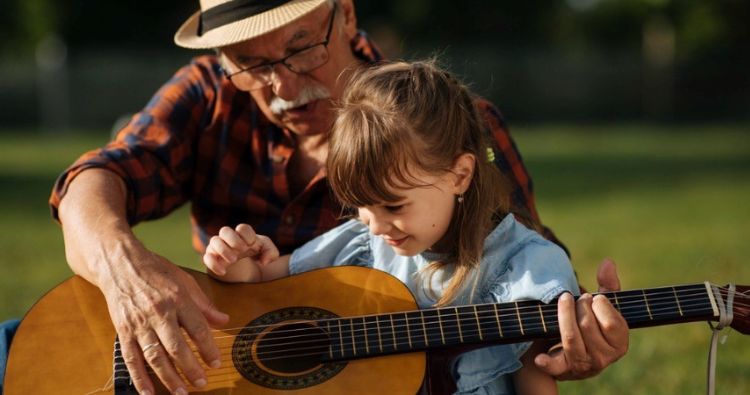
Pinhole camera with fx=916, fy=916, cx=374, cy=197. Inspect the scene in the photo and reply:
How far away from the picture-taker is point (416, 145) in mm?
2352

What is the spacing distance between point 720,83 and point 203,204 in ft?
72.4

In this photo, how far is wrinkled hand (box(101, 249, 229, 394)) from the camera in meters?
2.28

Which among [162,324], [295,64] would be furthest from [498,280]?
[295,64]

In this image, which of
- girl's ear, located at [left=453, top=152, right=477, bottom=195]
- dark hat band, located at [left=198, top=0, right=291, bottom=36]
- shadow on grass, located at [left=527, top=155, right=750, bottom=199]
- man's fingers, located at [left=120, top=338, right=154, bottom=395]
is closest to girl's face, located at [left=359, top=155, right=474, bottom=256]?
girl's ear, located at [left=453, top=152, right=477, bottom=195]

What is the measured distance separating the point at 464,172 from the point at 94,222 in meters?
1.07

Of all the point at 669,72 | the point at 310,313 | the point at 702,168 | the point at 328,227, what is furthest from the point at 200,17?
the point at 669,72

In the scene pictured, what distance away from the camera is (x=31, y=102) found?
23531 mm

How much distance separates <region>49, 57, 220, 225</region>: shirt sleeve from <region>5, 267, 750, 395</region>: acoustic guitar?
0.50m

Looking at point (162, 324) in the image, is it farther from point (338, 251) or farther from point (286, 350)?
point (338, 251)

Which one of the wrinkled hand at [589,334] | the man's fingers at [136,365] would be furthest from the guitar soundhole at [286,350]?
the wrinkled hand at [589,334]

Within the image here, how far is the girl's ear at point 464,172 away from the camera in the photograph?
8.02ft

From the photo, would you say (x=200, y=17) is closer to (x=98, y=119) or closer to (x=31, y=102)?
(x=98, y=119)

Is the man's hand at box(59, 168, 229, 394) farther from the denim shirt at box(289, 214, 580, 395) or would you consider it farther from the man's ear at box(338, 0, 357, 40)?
the man's ear at box(338, 0, 357, 40)

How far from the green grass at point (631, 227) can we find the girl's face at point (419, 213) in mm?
1632
